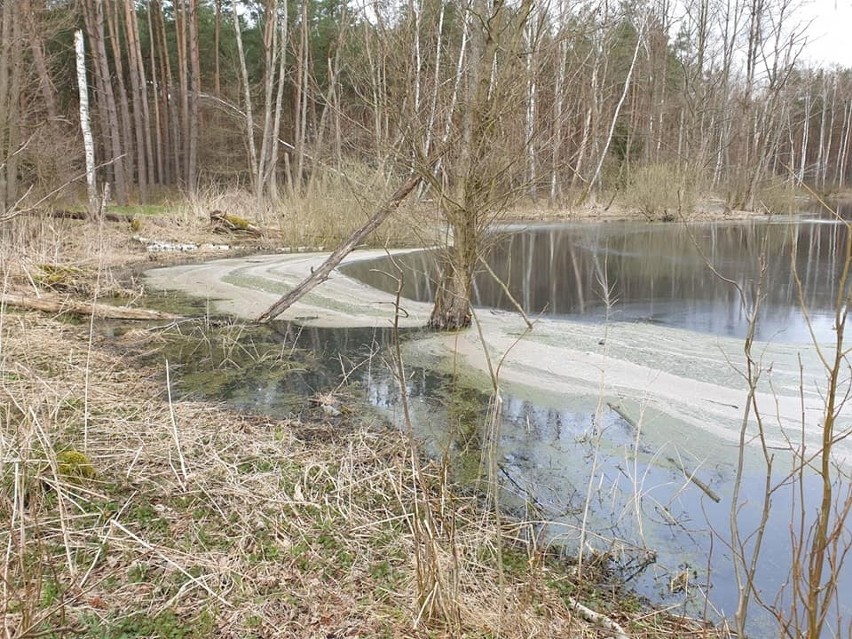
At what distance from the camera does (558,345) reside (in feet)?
18.5

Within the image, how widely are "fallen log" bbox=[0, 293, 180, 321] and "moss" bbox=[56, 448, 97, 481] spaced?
3.64 m

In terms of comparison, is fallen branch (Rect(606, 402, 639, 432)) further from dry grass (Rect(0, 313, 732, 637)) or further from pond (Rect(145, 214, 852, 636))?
dry grass (Rect(0, 313, 732, 637))

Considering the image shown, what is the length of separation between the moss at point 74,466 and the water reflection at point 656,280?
7.95ft

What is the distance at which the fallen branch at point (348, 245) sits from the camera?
5266 mm

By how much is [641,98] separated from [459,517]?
3066 centimetres

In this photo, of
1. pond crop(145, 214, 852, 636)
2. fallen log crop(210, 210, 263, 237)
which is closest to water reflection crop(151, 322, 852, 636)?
pond crop(145, 214, 852, 636)

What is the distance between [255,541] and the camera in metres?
2.45

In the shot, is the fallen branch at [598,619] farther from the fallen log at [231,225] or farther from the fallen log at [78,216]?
the fallen log at [231,225]

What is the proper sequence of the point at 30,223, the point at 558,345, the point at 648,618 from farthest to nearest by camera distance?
the point at 30,223, the point at 558,345, the point at 648,618

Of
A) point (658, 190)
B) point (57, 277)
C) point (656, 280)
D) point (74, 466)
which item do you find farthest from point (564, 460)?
point (658, 190)

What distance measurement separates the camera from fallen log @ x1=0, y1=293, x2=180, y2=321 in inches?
240

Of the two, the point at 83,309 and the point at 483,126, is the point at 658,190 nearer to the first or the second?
the point at 483,126

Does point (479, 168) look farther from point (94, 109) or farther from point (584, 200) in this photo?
point (94, 109)

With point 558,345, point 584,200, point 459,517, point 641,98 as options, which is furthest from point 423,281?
point 641,98
